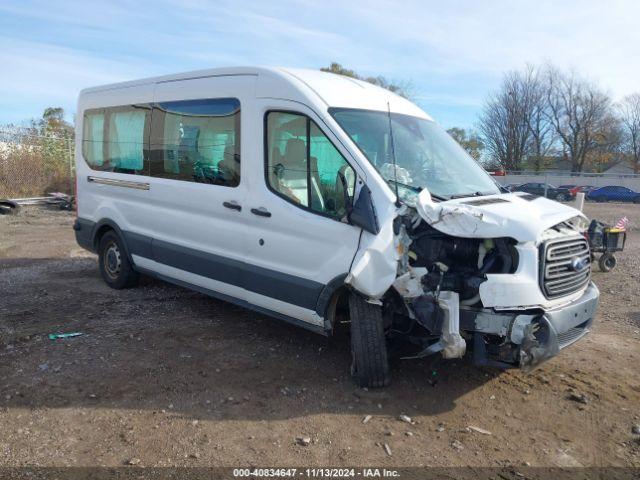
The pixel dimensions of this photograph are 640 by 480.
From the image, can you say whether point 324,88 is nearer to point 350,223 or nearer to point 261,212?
point 261,212

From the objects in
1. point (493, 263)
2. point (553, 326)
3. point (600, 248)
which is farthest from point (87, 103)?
point (600, 248)

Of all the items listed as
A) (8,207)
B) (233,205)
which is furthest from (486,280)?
(8,207)

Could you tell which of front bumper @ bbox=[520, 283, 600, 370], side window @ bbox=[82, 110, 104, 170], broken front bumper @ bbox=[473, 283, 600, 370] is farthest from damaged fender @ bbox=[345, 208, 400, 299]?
side window @ bbox=[82, 110, 104, 170]

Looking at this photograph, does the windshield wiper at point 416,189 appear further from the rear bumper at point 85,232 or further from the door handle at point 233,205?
the rear bumper at point 85,232

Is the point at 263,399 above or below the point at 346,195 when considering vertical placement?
below

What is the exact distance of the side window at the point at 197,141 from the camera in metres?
5.23

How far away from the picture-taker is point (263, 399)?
168 inches

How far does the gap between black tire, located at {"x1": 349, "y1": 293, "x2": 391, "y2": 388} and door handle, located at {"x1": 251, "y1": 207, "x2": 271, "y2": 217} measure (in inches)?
42.8

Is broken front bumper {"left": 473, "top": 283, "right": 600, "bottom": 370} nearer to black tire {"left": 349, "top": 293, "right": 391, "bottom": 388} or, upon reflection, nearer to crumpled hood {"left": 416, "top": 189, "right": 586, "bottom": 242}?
crumpled hood {"left": 416, "top": 189, "right": 586, "bottom": 242}

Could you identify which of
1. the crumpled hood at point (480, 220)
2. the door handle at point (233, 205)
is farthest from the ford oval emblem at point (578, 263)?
the door handle at point (233, 205)

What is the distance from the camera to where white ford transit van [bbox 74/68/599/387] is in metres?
3.97

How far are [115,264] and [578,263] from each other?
5.54m

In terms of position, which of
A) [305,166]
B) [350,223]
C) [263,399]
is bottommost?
[263,399]

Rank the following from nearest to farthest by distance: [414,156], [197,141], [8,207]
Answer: [414,156], [197,141], [8,207]
